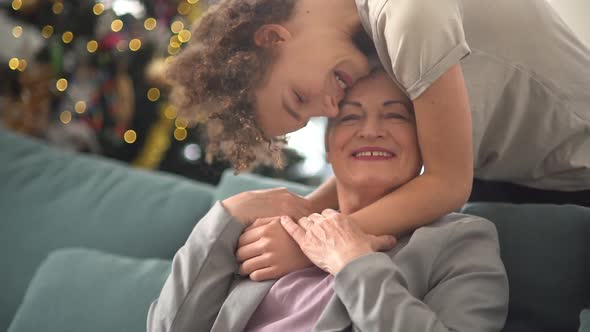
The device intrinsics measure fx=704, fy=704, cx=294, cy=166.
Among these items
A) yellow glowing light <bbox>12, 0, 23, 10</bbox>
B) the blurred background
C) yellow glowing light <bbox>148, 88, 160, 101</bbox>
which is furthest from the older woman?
yellow glowing light <bbox>12, 0, 23, 10</bbox>

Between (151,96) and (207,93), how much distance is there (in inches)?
63.1

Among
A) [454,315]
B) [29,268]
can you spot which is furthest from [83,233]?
[454,315]

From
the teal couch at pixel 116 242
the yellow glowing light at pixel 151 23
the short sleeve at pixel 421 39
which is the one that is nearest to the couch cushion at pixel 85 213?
the teal couch at pixel 116 242

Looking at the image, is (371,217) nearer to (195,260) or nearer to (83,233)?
(195,260)

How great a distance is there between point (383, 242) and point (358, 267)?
127mm

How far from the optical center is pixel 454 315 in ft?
3.89

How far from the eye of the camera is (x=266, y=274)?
1339 mm

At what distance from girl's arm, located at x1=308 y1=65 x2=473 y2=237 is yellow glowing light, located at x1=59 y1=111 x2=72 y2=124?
2169 millimetres

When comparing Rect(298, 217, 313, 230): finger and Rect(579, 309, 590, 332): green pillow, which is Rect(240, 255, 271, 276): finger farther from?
Rect(579, 309, 590, 332): green pillow

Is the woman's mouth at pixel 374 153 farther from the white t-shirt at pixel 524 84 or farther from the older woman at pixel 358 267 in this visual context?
the white t-shirt at pixel 524 84

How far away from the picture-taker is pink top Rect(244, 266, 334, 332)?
1289mm

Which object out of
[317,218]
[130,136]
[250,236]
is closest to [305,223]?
[317,218]

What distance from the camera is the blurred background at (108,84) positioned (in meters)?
2.89

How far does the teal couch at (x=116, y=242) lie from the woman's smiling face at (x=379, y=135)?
28 cm
